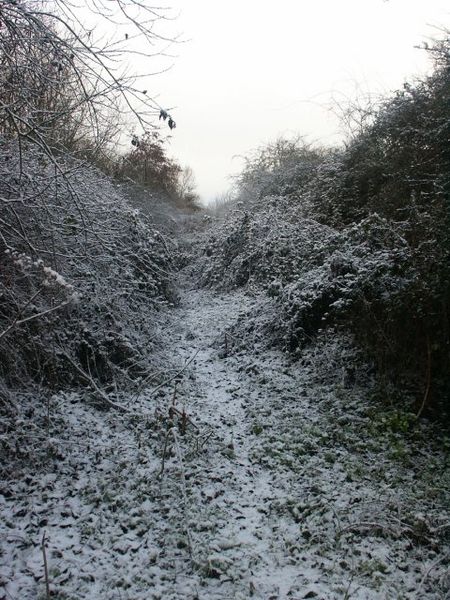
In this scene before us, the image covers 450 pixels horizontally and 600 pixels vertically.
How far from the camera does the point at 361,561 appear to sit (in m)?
3.56

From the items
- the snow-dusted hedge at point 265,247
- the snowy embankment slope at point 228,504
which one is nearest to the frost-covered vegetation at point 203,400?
the snowy embankment slope at point 228,504

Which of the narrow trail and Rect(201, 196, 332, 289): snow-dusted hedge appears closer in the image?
the narrow trail

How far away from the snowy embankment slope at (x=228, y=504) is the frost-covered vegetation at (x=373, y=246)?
41.5 inches

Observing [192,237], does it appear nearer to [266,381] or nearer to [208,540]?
[266,381]

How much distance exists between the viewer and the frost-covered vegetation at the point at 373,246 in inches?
213

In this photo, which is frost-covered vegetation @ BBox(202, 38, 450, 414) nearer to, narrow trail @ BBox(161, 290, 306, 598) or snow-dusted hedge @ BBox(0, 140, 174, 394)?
narrow trail @ BBox(161, 290, 306, 598)

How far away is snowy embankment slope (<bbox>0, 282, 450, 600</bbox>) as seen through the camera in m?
3.37

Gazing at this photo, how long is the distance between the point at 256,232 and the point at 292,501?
9.14m

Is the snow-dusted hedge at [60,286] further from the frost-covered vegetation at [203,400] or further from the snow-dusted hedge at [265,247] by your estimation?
the snow-dusted hedge at [265,247]

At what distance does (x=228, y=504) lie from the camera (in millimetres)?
4363

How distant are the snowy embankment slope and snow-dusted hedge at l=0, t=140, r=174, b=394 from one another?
1.99 feet

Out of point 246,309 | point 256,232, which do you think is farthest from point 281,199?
point 246,309

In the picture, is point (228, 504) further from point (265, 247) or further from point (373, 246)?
point (265, 247)

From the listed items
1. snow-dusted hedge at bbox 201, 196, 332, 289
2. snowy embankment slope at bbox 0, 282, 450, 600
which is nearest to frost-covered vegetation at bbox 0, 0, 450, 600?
snowy embankment slope at bbox 0, 282, 450, 600
